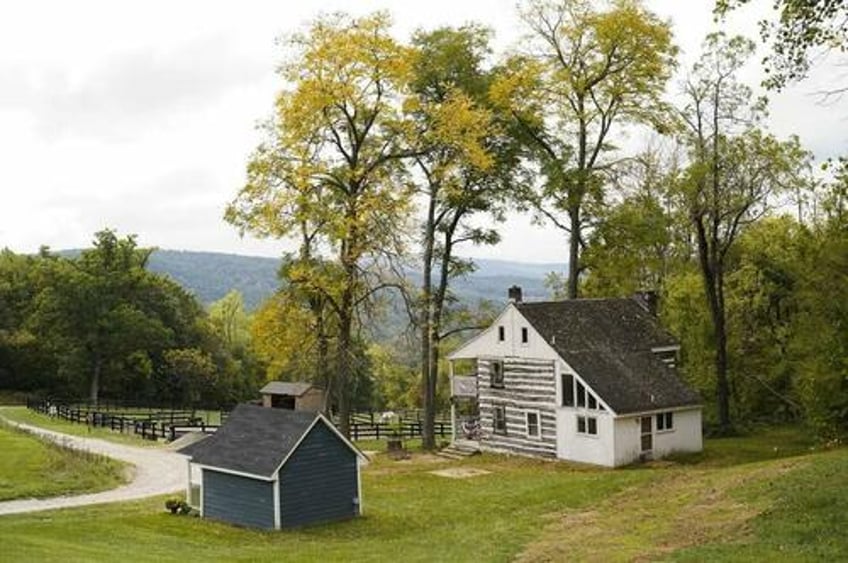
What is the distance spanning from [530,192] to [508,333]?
649 centimetres

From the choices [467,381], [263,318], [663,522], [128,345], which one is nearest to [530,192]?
[467,381]

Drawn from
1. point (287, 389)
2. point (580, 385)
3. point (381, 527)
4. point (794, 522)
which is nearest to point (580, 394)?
point (580, 385)

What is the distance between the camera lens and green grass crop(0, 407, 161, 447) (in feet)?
172

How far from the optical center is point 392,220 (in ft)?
125

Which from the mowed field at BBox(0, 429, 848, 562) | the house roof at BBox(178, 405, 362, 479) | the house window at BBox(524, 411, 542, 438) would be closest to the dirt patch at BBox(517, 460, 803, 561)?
the mowed field at BBox(0, 429, 848, 562)

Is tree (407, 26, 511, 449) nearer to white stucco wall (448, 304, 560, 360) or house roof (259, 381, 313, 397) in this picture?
white stucco wall (448, 304, 560, 360)

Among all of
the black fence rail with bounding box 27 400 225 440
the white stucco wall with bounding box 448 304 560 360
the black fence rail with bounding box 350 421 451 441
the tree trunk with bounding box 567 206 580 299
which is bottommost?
the black fence rail with bounding box 350 421 451 441

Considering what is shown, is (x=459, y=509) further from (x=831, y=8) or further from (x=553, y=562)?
(x=831, y=8)

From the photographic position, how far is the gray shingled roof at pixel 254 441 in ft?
95.3

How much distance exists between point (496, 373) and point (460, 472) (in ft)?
21.8

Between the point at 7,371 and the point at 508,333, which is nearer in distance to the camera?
the point at 508,333

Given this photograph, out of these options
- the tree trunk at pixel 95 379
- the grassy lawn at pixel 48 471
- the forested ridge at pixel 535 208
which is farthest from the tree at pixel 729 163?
the tree trunk at pixel 95 379

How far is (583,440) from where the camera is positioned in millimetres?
39312

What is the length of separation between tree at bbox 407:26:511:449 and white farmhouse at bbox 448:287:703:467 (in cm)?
269
